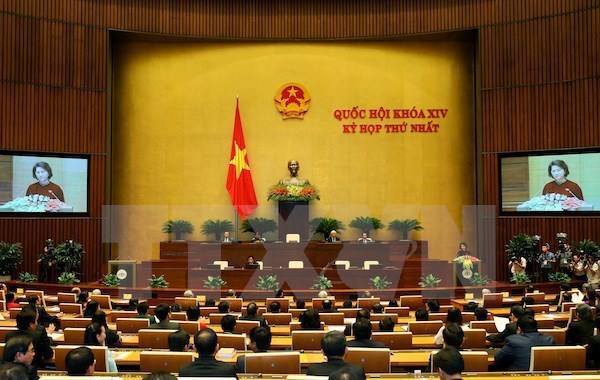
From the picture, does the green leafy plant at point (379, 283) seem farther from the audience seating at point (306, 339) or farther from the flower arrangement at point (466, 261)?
the audience seating at point (306, 339)

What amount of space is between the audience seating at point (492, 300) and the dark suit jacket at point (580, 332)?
4.05 meters

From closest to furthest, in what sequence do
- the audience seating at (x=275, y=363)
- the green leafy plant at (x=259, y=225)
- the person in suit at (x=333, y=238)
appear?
the audience seating at (x=275, y=363)
the person in suit at (x=333, y=238)
the green leafy plant at (x=259, y=225)

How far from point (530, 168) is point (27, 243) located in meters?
12.4

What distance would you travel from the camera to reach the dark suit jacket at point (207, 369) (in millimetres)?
3711

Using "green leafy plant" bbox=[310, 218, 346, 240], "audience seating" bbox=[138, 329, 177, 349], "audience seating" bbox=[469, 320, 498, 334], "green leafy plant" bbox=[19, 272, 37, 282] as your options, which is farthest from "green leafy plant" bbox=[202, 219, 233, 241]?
"audience seating" bbox=[469, 320, 498, 334]

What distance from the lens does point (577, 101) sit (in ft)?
46.5

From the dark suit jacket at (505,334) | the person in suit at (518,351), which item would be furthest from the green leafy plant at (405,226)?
the person in suit at (518,351)

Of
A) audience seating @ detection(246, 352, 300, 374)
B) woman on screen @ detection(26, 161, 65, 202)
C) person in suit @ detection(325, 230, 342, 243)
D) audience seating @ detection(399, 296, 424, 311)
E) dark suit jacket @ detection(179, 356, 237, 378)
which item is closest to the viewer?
dark suit jacket @ detection(179, 356, 237, 378)

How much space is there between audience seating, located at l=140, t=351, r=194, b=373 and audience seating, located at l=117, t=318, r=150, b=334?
239 centimetres

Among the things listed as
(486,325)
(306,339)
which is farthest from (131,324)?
(486,325)

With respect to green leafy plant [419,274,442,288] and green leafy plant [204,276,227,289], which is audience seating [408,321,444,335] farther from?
green leafy plant [204,276,227,289]

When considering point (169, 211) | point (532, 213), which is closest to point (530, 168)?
point (532, 213)

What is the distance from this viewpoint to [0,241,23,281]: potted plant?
44.0ft

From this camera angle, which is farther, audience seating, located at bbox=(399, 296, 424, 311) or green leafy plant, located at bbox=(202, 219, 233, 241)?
green leafy plant, located at bbox=(202, 219, 233, 241)
